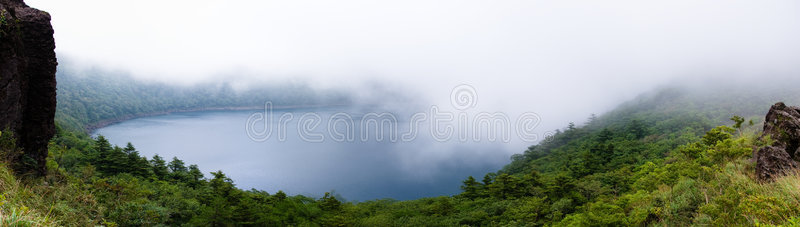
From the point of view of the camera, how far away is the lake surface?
173 ft

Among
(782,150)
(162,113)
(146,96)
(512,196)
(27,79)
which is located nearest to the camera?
(782,150)

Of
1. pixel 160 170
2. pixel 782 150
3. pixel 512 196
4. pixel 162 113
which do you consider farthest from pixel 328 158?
pixel 162 113

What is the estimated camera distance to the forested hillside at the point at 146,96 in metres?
100

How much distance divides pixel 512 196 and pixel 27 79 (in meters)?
20.5

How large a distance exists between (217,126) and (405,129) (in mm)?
58817

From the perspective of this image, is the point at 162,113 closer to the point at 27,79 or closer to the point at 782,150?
the point at 27,79

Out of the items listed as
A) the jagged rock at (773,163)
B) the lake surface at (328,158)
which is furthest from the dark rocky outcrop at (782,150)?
the lake surface at (328,158)

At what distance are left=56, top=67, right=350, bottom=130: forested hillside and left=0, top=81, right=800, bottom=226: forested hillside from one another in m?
84.4

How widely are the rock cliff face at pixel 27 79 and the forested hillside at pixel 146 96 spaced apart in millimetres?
98402

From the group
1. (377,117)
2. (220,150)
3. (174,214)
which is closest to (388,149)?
(220,150)

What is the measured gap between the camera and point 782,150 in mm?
7094

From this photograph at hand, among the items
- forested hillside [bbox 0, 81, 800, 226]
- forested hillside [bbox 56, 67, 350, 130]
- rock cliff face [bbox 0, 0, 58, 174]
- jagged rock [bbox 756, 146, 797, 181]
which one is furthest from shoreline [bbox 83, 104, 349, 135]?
jagged rock [bbox 756, 146, 797, 181]

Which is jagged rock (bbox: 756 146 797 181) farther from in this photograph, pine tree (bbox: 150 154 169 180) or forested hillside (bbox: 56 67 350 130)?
forested hillside (bbox: 56 67 350 130)

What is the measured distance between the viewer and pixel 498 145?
2990 inches
